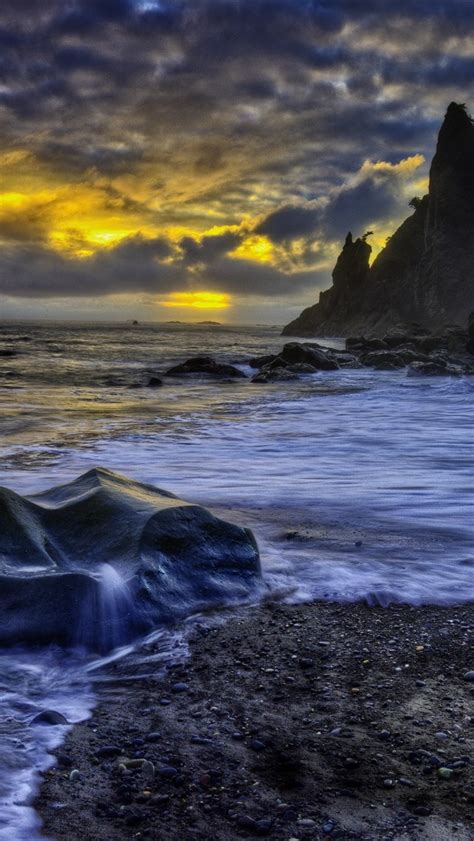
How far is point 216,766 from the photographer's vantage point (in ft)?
7.08

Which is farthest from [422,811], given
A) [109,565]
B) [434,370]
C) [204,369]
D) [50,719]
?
[434,370]

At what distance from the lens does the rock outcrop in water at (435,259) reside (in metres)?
66.2

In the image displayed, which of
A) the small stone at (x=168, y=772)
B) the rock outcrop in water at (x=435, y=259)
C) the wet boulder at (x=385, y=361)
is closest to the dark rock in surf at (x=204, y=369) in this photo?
the wet boulder at (x=385, y=361)

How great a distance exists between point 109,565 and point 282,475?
389 cm

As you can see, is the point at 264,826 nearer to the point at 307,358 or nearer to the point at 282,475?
the point at 282,475

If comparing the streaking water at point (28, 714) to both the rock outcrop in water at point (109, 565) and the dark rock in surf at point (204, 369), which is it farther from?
the dark rock in surf at point (204, 369)

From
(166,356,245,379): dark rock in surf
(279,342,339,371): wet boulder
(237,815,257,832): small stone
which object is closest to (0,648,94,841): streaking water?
(237,815,257,832): small stone

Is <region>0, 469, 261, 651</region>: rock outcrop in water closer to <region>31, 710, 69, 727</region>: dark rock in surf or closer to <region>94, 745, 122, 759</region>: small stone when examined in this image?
<region>31, 710, 69, 727</region>: dark rock in surf

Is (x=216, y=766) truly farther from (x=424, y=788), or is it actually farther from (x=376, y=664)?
(x=376, y=664)

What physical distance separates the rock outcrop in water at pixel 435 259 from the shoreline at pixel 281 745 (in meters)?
64.4

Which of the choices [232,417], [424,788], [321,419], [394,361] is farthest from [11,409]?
[394,361]

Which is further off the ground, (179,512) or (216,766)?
(179,512)

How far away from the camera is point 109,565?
11.7 feet

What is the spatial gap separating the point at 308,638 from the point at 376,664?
38cm
